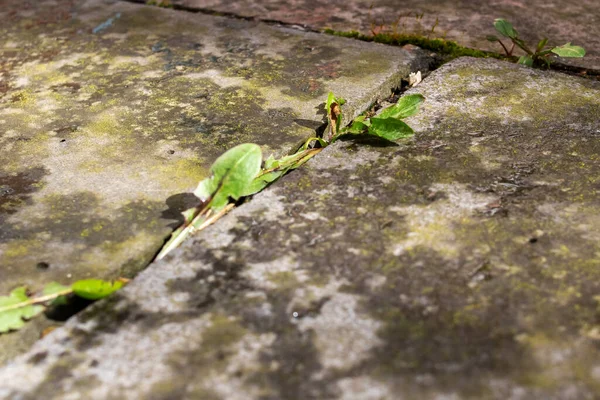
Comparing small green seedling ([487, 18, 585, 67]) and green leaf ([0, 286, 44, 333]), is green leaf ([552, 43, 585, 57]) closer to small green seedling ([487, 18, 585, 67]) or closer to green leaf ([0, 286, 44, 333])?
small green seedling ([487, 18, 585, 67])

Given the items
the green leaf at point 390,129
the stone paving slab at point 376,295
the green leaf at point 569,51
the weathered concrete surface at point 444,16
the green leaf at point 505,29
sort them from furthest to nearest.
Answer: the weathered concrete surface at point 444,16
the green leaf at point 505,29
the green leaf at point 569,51
the green leaf at point 390,129
the stone paving slab at point 376,295

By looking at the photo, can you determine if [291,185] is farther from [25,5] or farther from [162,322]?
[25,5]

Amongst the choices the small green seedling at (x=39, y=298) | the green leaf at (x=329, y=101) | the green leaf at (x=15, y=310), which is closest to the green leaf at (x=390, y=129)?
the green leaf at (x=329, y=101)

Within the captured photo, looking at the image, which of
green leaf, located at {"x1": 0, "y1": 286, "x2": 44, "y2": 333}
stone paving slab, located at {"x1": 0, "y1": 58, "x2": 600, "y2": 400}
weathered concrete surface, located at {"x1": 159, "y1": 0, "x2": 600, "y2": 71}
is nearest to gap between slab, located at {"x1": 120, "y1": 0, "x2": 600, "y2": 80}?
weathered concrete surface, located at {"x1": 159, "y1": 0, "x2": 600, "y2": 71}

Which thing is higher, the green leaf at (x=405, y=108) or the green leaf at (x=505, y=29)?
the green leaf at (x=505, y=29)

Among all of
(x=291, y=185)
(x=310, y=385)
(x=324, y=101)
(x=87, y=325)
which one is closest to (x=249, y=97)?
(x=324, y=101)

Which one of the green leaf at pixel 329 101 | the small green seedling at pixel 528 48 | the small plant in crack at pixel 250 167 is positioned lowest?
the small plant in crack at pixel 250 167

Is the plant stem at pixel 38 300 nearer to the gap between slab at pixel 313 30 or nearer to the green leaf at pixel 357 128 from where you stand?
the green leaf at pixel 357 128
